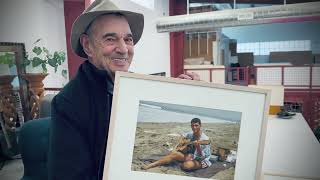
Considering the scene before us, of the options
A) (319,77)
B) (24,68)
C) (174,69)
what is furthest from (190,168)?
(174,69)

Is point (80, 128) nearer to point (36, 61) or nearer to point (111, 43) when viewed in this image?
point (111, 43)

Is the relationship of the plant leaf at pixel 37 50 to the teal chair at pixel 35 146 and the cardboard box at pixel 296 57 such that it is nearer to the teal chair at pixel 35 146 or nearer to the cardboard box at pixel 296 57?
the teal chair at pixel 35 146

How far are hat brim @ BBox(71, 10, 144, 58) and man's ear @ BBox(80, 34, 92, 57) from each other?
0.05 ft

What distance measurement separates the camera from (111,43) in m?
0.91

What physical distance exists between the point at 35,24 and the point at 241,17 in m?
3.07

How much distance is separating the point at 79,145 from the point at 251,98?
47 cm

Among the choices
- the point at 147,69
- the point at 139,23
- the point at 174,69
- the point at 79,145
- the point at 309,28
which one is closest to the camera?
the point at 79,145

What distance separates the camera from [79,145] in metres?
0.82

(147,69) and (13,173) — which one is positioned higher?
(147,69)

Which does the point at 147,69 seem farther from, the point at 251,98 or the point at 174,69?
the point at 251,98

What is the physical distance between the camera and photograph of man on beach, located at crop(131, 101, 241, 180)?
0.72 meters

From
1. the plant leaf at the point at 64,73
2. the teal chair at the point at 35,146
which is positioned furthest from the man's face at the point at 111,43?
the plant leaf at the point at 64,73

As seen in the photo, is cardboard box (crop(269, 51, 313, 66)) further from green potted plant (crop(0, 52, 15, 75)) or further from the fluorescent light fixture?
green potted plant (crop(0, 52, 15, 75))

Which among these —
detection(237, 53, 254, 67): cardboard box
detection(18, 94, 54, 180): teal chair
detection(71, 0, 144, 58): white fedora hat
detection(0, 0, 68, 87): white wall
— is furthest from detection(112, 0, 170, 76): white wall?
detection(71, 0, 144, 58): white fedora hat
